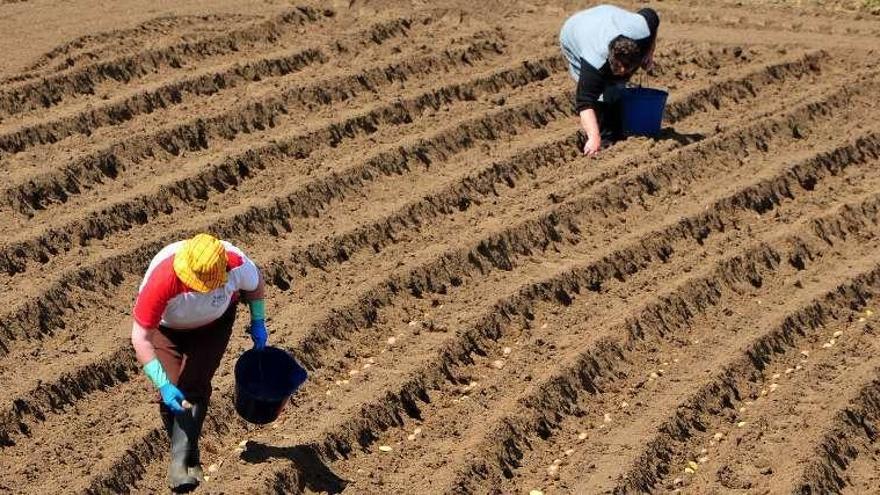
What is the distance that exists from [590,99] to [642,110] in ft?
1.21

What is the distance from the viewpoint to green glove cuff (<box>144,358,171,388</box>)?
6246 mm

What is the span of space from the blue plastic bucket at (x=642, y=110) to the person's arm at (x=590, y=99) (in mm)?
196

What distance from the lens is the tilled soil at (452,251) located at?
277 inches

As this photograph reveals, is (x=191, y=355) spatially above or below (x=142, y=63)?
below

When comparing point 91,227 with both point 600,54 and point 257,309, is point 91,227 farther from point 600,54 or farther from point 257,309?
point 600,54

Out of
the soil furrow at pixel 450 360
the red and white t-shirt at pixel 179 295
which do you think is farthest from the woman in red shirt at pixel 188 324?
the soil furrow at pixel 450 360

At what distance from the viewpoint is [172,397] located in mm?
6266

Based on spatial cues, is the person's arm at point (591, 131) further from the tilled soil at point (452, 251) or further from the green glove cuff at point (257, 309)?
the green glove cuff at point (257, 309)

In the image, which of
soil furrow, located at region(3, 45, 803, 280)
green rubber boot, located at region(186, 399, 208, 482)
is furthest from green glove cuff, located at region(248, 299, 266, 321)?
soil furrow, located at region(3, 45, 803, 280)

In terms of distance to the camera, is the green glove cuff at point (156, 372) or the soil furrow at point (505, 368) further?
the soil furrow at point (505, 368)

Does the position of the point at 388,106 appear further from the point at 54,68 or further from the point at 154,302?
the point at 154,302

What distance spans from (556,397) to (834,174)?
3.08 metres

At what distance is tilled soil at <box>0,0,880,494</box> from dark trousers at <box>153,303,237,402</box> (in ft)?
1.45

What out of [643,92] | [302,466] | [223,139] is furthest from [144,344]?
[643,92]
